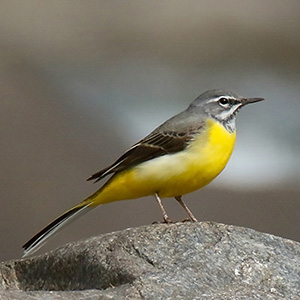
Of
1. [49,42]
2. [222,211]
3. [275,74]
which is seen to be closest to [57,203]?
[222,211]

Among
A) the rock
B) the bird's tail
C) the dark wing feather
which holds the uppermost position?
the dark wing feather

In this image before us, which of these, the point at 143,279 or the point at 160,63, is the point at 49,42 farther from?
the point at 143,279

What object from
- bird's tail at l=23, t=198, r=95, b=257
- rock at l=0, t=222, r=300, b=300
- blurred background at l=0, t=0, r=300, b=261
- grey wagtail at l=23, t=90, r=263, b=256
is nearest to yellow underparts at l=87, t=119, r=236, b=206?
grey wagtail at l=23, t=90, r=263, b=256

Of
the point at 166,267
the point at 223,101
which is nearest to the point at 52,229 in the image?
the point at 223,101

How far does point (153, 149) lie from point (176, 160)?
17cm

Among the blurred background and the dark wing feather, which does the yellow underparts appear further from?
the blurred background

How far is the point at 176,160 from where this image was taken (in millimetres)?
5332

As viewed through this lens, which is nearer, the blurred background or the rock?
the rock

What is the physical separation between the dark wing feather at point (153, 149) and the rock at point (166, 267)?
2.08 feet

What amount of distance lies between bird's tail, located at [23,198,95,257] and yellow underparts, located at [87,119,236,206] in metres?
0.17

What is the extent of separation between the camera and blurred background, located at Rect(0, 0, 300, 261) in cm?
830

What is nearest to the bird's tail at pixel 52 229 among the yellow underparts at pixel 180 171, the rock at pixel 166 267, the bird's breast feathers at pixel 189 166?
the yellow underparts at pixel 180 171

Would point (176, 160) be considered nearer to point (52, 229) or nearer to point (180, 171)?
point (180, 171)

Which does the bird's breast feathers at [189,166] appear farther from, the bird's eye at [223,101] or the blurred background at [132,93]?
the blurred background at [132,93]
